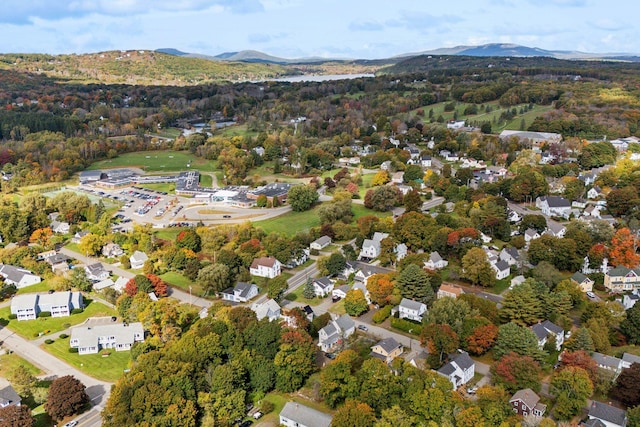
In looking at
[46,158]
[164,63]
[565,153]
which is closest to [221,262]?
[46,158]

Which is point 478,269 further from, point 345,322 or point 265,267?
point 265,267

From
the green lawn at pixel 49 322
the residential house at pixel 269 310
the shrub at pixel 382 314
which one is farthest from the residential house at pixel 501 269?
the green lawn at pixel 49 322

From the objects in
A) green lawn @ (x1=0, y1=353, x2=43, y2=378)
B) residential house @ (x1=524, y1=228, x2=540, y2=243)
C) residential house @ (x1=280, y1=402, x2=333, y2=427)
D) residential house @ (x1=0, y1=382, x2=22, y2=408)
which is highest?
residential house @ (x1=524, y1=228, x2=540, y2=243)

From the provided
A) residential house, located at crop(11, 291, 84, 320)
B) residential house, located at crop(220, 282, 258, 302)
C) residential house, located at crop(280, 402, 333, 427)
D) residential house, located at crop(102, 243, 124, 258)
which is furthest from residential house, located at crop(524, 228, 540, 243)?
residential house, located at crop(11, 291, 84, 320)

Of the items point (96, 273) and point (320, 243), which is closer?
point (96, 273)

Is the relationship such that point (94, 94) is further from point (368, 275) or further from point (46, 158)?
point (368, 275)

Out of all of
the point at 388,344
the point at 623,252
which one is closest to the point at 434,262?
the point at 388,344

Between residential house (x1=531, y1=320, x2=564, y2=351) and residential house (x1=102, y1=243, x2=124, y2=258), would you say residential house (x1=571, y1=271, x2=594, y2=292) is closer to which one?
residential house (x1=531, y1=320, x2=564, y2=351)
